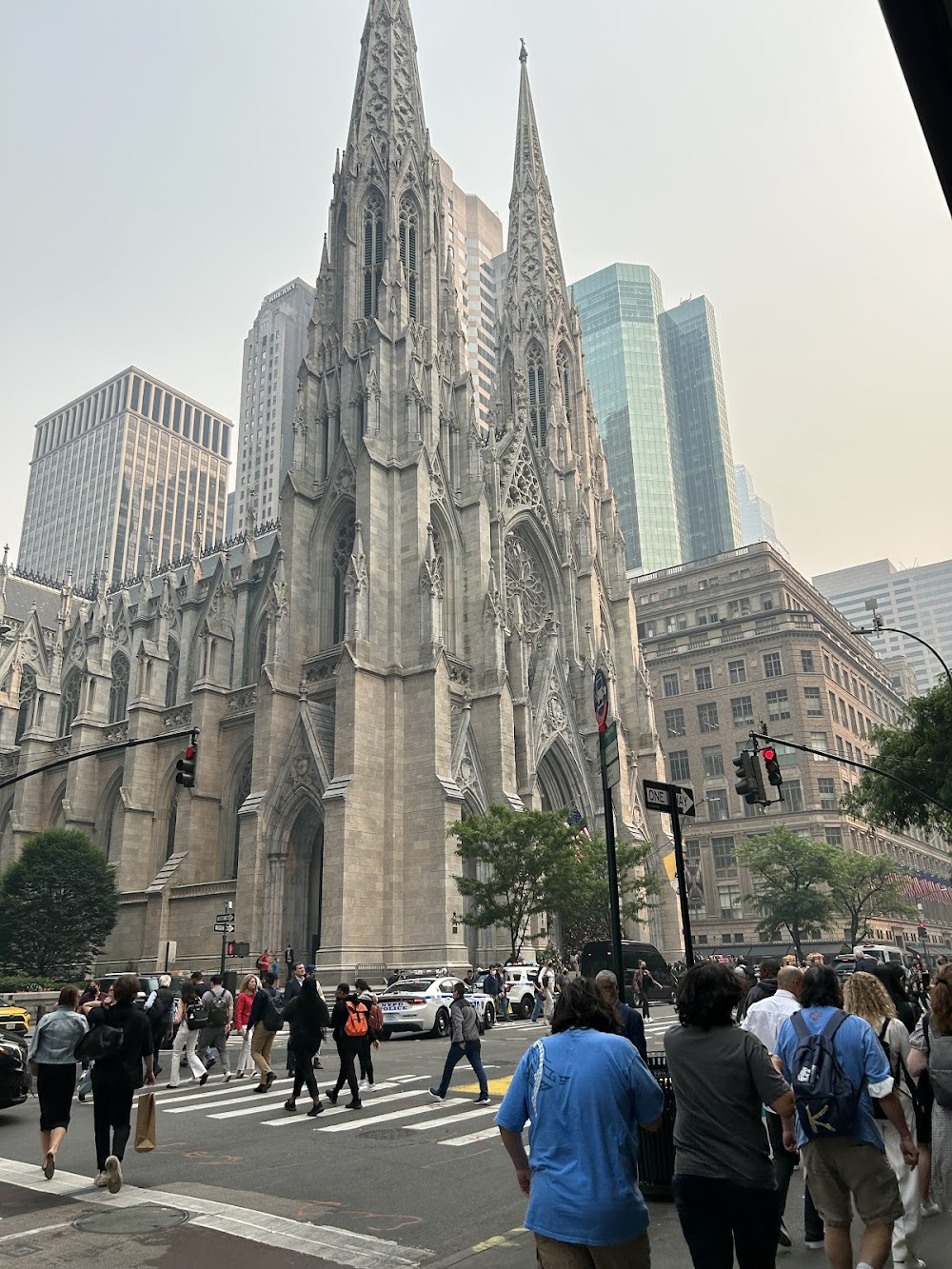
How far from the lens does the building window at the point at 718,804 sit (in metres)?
72.5

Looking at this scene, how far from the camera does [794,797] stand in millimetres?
69062

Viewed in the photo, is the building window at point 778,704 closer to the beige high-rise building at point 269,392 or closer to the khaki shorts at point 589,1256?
the khaki shorts at point 589,1256

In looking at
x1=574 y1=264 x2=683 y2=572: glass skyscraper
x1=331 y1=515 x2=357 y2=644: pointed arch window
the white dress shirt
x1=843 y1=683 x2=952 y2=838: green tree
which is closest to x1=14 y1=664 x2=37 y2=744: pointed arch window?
x1=331 y1=515 x2=357 y2=644: pointed arch window

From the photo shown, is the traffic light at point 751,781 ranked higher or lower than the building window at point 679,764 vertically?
lower

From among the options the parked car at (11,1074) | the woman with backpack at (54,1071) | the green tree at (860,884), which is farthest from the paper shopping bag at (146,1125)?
the green tree at (860,884)

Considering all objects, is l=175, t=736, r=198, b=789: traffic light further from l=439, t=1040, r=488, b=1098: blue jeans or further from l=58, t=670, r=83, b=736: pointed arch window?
l=58, t=670, r=83, b=736: pointed arch window

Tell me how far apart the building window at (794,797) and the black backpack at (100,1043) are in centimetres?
6478

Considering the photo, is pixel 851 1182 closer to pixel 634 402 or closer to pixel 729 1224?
pixel 729 1224

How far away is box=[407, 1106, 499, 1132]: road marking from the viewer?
1161 centimetres

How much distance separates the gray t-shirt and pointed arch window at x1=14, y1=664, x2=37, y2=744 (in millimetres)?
57467

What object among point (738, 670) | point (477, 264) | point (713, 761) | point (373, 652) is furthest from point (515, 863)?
point (477, 264)

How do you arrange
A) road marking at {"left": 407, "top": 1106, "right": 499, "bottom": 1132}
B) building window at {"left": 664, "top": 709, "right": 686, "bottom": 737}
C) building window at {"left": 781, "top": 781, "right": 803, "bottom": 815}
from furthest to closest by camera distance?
building window at {"left": 664, "top": 709, "right": 686, "bottom": 737}, building window at {"left": 781, "top": 781, "right": 803, "bottom": 815}, road marking at {"left": 407, "top": 1106, "right": 499, "bottom": 1132}

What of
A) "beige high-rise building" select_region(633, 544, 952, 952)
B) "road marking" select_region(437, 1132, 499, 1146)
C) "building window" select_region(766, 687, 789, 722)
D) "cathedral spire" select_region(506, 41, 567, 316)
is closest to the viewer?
"road marking" select_region(437, 1132, 499, 1146)

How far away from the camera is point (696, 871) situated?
2702 inches
